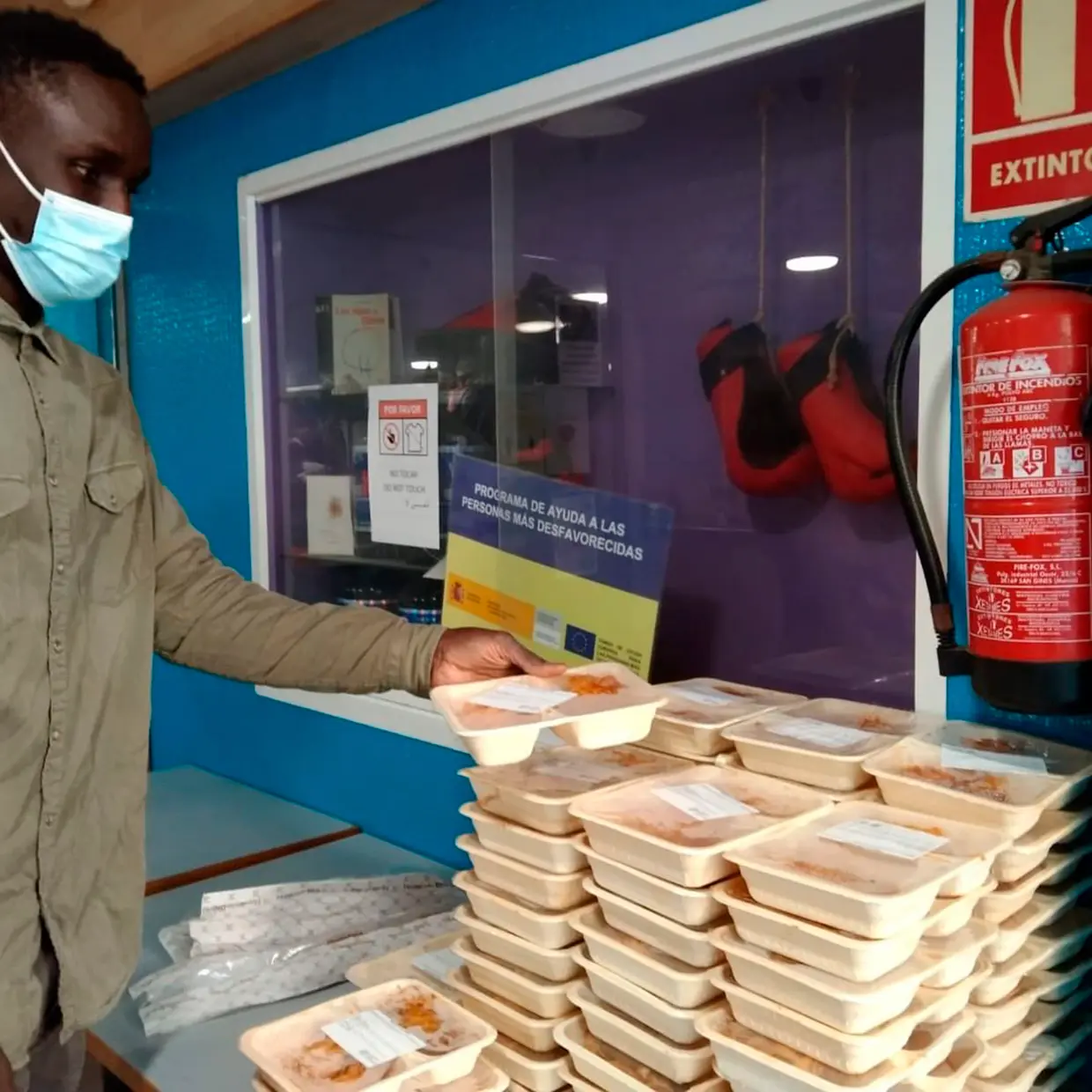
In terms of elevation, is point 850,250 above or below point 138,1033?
above

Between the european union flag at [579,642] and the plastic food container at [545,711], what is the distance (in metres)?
0.43

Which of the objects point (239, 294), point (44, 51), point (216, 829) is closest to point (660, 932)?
point (44, 51)

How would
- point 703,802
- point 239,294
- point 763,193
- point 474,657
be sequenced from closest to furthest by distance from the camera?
1. point 703,802
2. point 474,657
3. point 763,193
4. point 239,294

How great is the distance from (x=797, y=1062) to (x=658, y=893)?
0.18m

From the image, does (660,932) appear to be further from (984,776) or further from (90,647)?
(90,647)

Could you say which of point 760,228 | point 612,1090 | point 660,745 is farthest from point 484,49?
point 612,1090

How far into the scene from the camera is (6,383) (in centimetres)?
117

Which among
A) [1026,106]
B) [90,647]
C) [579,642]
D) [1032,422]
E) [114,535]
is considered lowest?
[579,642]

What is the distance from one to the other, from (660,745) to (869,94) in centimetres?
92

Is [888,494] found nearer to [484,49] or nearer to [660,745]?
[660,745]

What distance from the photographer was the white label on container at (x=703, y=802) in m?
1.05

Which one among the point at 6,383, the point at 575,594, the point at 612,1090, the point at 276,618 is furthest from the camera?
the point at 575,594

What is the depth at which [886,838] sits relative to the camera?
98 centimetres

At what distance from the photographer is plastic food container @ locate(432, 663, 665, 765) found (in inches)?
41.9
